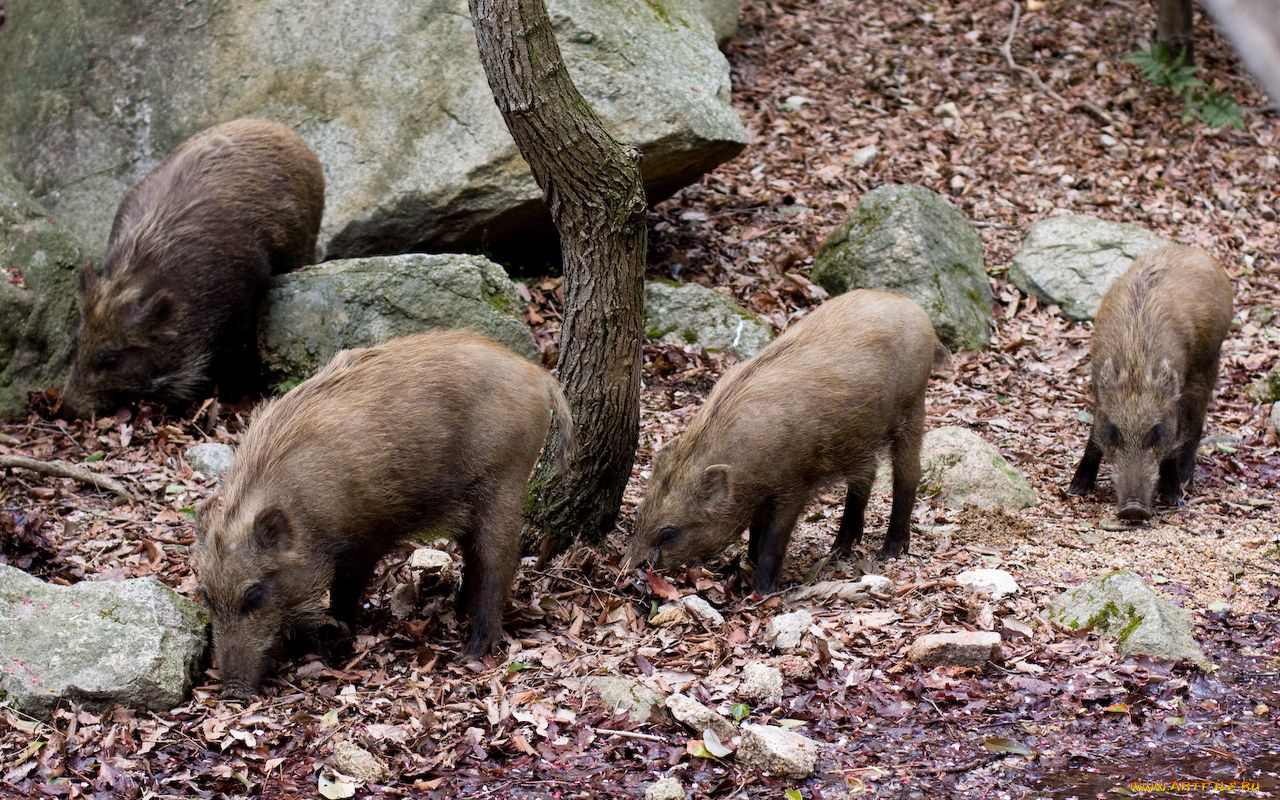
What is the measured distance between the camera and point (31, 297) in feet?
30.0

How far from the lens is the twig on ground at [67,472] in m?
7.46

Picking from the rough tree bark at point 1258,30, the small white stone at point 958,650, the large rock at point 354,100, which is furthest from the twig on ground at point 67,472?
the rough tree bark at point 1258,30

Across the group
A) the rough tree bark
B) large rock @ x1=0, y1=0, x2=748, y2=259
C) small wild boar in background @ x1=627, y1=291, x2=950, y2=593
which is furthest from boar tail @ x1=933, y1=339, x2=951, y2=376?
the rough tree bark

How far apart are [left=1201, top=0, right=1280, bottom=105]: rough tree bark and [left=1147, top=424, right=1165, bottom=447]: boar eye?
7.80 meters

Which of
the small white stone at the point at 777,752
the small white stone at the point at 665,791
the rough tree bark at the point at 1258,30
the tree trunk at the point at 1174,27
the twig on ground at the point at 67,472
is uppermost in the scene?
the rough tree bark at the point at 1258,30

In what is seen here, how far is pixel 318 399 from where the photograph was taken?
6.05 meters

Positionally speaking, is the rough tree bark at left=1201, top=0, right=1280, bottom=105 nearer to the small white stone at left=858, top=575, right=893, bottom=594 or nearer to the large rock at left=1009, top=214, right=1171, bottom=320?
the small white stone at left=858, top=575, right=893, bottom=594

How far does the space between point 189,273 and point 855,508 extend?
5.05 metres

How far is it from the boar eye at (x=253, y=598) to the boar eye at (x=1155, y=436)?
563 cm

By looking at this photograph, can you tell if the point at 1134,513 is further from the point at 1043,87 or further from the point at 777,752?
the point at 1043,87

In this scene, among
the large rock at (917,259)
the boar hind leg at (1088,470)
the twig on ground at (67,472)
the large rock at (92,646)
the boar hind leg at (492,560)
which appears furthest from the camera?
the large rock at (917,259)

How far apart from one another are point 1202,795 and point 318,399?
4.00 m

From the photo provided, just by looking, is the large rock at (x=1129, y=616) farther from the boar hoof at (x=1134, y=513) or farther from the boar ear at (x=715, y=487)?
the boar hoof at (x=1134, y=513)

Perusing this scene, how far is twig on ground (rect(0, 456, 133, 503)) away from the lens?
7.46m
